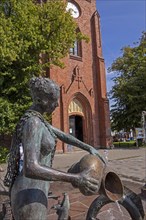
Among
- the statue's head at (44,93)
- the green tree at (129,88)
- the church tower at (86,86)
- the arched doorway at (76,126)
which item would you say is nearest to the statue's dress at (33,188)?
the statue's head at (44,93)

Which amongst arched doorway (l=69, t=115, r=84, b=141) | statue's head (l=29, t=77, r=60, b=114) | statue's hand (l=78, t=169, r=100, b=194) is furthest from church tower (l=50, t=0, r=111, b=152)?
statue's hand (l=78, t=169, r=100, b=194)

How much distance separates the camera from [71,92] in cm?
2289

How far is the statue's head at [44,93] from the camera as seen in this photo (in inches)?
71.2

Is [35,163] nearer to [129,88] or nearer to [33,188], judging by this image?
[33,188]

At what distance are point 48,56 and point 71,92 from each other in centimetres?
694

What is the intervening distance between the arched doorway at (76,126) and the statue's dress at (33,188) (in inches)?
860

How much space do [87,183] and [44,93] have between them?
0.69 m

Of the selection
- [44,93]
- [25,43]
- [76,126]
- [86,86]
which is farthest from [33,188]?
[76,126]

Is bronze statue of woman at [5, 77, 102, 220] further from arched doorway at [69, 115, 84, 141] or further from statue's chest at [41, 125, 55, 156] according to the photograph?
arched doorway at [69, 115, 84, 141]

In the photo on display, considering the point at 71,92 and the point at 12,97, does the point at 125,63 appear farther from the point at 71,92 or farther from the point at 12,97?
the point at 12,97

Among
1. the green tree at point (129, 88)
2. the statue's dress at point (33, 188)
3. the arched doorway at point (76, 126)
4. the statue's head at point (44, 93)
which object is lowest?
the statue's dress at point (33, 188)

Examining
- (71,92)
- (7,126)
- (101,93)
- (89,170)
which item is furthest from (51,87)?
(101,93)

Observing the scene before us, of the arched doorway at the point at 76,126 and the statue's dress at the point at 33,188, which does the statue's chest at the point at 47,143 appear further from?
the arched doorway at the point at 76,126

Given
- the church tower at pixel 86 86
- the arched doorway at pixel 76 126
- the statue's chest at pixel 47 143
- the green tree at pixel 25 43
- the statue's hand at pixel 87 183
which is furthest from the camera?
the arched doorway at pixel 76 126
